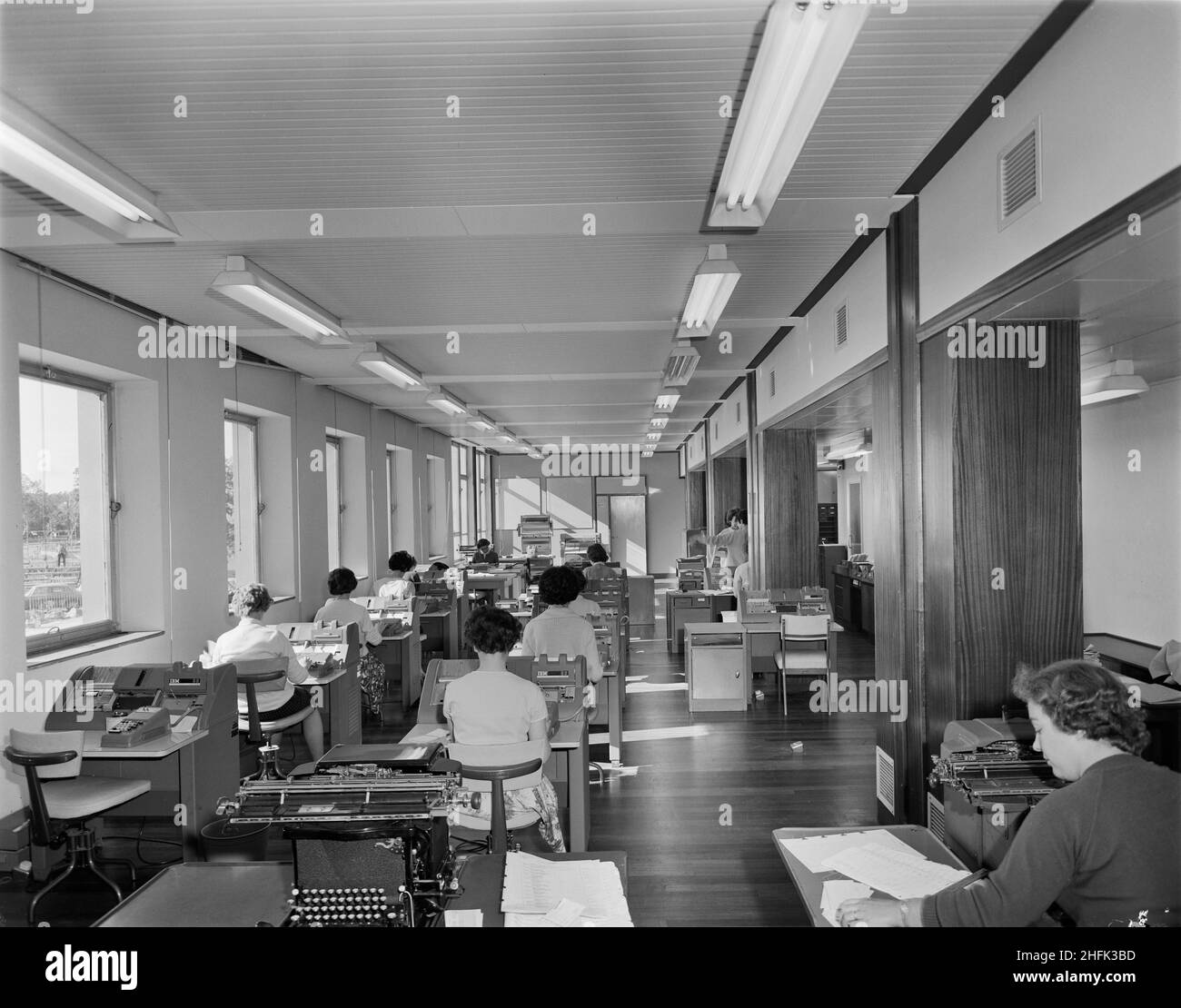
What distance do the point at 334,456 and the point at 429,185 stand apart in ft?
23.9

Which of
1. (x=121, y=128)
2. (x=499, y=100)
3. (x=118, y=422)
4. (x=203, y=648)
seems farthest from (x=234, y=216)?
(x=203, y=648)

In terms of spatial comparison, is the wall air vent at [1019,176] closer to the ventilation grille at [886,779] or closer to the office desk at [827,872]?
the office desk at [827,872]

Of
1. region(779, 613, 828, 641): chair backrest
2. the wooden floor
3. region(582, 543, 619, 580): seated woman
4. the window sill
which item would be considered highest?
region(582, 543, 619, 580): seated woman

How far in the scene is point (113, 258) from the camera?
4.73 meters

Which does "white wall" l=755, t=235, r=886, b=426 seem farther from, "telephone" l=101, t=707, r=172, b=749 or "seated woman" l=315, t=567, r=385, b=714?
"telephone" l=101, t=707, r=172, b=749

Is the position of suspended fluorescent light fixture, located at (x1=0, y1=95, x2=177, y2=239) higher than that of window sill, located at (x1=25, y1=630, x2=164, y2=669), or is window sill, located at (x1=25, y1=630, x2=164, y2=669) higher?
suspended fluorescent light fixture, located at (x1=0, y1=95, x2=177, y2=239)

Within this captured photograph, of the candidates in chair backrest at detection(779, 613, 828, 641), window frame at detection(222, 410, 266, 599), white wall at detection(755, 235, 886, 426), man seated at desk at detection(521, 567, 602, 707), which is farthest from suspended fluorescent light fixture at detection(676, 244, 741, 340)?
window frame at detection(222, 410, 266, 599)

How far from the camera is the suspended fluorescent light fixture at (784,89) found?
2098mm

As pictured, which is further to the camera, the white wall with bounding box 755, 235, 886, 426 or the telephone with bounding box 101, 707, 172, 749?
the white wall with bounding box 755, 235, 886, 426

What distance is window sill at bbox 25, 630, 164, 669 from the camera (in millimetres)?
4723

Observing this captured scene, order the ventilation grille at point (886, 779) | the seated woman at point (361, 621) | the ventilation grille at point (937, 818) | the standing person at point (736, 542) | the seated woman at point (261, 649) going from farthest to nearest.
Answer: the standing person at point (736, 542) < the seated woman at point (361, 621) < the seated woman at point (261, 649) < the ventilation grille at point (886, 779) < the ventilation grille at point (937, 818)

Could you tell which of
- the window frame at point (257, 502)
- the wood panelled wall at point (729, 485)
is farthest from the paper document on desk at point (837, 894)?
the wood panelled wall at point (729, 485)

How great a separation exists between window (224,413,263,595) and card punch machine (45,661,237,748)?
11.4ft

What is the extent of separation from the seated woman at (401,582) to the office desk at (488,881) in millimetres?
6175
